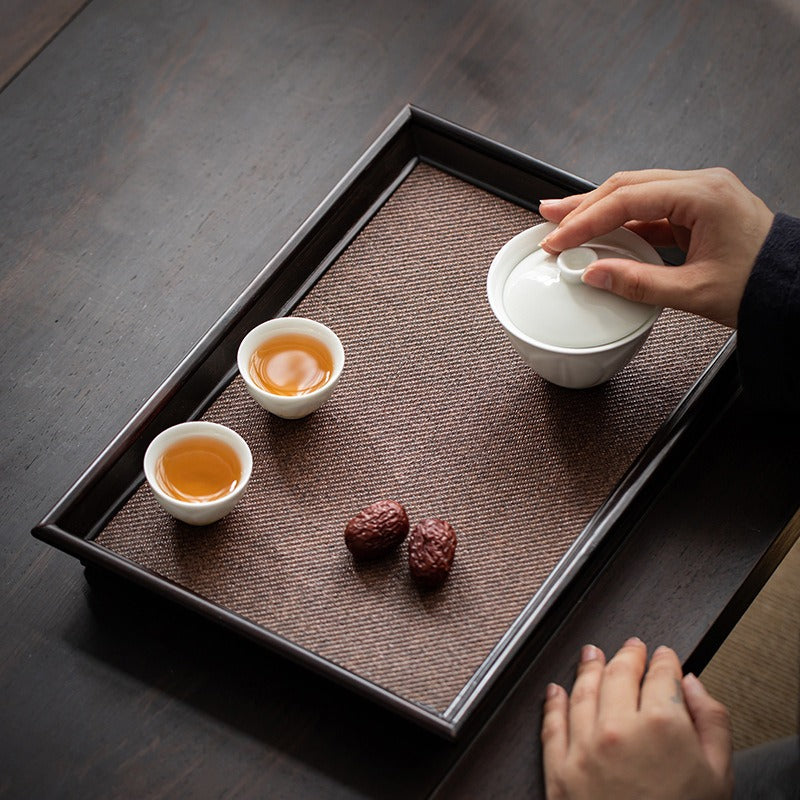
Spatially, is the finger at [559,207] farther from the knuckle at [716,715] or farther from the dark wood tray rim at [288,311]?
the knuckle at [716,715]

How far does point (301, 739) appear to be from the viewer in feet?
3.23

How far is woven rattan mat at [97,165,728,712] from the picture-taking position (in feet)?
3.32

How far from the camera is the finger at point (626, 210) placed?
108cm

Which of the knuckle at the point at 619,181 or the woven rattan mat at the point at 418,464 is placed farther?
the knuckle at the point at 619,181

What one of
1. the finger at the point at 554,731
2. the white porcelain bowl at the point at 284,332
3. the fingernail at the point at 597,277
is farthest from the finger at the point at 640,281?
the finger at the point at 554,731

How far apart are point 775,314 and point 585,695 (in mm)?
382

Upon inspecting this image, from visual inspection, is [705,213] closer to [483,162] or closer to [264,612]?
[483,162]

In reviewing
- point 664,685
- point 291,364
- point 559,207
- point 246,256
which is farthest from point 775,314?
point 246,256

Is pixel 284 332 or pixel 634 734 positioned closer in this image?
pixel 634 734

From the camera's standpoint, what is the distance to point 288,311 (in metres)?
1.20

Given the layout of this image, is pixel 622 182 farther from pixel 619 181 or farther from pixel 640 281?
pixel 640 281

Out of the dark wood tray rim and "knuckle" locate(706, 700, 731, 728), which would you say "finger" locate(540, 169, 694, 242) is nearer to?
the dark wood tray rim

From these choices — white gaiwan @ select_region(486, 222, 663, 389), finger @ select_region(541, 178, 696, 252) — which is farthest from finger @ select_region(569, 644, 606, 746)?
finger @ select_region(541, 178, 696, 252)

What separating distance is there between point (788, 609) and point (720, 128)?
2.52 ft
